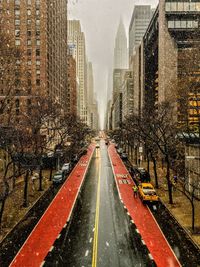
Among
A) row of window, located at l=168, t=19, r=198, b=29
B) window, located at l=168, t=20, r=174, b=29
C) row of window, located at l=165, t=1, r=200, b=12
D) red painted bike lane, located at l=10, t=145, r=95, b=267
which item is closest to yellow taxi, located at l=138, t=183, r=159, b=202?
red painted bike lane, located at l=10, t=145, r=95, b=267

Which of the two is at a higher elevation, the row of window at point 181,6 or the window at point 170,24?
the row of window at point 181,6

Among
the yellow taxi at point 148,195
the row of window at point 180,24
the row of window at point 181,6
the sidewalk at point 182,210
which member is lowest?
the sidewalk at point 182,210

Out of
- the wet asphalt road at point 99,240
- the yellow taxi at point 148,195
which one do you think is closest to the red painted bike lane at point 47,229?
the wet asphalt road at point 99,240

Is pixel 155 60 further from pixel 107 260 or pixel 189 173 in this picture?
pixel 107 260

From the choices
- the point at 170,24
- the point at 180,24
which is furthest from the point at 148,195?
the point at 180,24

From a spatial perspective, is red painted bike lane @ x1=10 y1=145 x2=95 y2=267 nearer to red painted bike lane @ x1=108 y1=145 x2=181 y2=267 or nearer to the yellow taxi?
red painted bike lane @ x1=108 y1=145 x2=181 y2=267

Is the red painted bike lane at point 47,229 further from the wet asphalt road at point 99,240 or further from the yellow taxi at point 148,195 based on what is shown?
the yellow taxi at point 148,195

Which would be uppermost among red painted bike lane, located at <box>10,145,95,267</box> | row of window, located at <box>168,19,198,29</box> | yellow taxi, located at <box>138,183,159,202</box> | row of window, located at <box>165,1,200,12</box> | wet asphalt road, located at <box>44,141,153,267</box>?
row of window, located at <box>165,1,200,12</box>
